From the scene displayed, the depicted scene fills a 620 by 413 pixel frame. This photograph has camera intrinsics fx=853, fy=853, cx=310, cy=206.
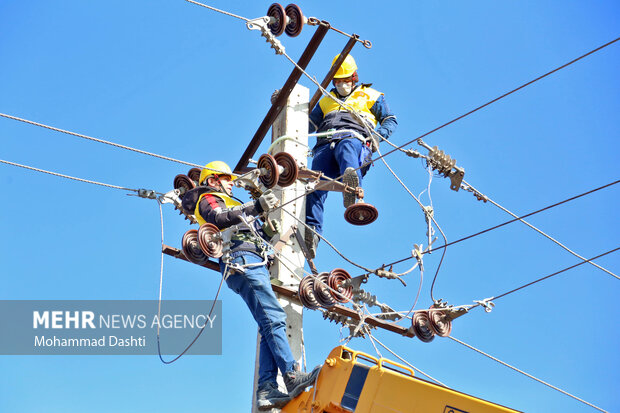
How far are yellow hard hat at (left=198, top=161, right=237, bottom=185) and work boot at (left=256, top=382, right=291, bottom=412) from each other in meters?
1.87

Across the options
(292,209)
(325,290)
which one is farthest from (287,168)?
(292,209)

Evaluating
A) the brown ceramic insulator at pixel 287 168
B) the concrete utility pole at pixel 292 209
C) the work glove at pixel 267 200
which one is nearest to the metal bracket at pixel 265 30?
the concrete utility pole at pixel 292 209

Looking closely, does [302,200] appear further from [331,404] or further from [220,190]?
[331,404]

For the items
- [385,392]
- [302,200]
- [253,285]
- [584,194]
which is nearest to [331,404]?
[385,392]

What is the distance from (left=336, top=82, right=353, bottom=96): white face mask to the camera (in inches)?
335

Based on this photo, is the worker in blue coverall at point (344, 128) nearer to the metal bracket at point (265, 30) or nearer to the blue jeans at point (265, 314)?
the metal bracket at point (265, 30)

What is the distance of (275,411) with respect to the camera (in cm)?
615

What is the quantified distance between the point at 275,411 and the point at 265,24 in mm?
3367

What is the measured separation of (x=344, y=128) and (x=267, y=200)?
6.66ft

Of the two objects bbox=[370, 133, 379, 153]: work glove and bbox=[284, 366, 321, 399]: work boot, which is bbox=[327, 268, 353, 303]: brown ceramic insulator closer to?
bbox=[284, 366, 321, 399]: work boot

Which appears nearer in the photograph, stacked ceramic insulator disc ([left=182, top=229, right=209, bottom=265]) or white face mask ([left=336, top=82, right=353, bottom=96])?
stacked ceramic insulator disc ([left=182, top=229, right=209, bottom=265])

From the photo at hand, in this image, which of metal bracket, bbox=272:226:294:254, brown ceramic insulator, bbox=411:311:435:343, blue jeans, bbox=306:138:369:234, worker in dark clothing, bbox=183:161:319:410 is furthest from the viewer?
blue jeans, bbox=306:138:369:234

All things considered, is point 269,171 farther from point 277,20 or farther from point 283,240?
point 277,20

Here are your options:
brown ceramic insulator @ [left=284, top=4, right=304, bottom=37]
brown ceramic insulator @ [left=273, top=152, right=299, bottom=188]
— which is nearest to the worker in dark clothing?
brown ceramic insulator @ [left=273, top=152, right=299, bottom=188]
